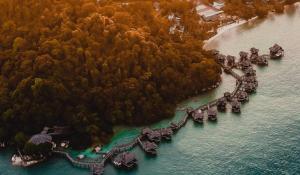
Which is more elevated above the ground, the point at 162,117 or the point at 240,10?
the point at 240,10

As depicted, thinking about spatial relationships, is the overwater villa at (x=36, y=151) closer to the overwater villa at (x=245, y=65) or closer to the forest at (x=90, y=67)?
the forest at (x=90, y=67)

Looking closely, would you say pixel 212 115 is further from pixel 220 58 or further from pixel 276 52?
pixel 276 52

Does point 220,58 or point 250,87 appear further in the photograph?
point 220,58

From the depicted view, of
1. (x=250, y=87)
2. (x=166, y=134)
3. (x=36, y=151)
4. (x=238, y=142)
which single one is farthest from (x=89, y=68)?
(x=250, y=87)

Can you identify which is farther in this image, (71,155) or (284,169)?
(71,155)

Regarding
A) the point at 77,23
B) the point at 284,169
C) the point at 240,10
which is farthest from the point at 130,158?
the point at 240,10

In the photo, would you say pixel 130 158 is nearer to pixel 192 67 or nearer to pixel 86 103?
pixel 86 103

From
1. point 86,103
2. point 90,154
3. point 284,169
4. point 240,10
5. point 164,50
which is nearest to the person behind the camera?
point 284,169
